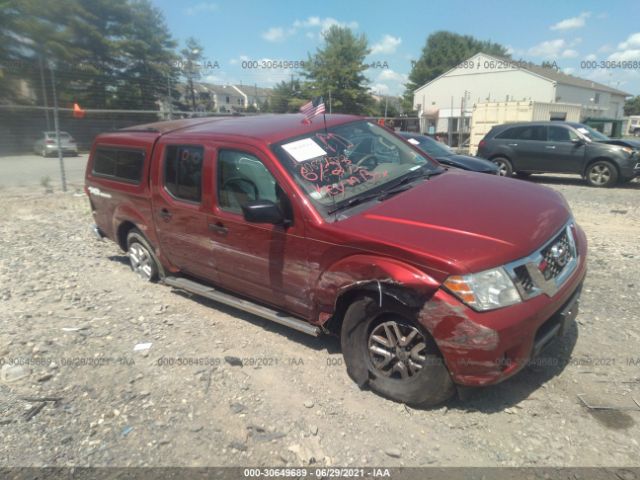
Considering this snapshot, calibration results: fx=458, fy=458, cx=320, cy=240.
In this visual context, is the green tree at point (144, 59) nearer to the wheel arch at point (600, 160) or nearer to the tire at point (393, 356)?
the wheel arch at point (600, 160)

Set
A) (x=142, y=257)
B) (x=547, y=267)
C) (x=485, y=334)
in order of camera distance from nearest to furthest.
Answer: (x=485, y=334)
(x=547, y=267)
(x=142, y=257)

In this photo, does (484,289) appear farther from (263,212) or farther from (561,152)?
(561,152)

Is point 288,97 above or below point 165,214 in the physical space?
above

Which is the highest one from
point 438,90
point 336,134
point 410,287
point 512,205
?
point 438,90

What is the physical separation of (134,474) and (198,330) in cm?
173

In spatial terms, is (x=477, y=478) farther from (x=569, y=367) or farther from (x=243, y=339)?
(x=243, y=339)

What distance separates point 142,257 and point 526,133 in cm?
1113

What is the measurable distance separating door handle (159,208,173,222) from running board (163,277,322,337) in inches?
25.5

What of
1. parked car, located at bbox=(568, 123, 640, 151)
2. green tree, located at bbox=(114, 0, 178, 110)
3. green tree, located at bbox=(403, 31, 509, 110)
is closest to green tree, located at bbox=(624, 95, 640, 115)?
green tree, located at bbox=(403, 31, 509, 110)

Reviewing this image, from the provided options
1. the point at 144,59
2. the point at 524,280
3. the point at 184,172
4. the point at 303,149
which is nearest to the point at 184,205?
the point at 184,172

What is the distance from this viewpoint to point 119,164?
5.23 meters

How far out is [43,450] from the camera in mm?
2795

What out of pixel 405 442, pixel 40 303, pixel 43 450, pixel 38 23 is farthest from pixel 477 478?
pixel 38 23

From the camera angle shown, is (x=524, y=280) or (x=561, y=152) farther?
(x=561, y=152)
